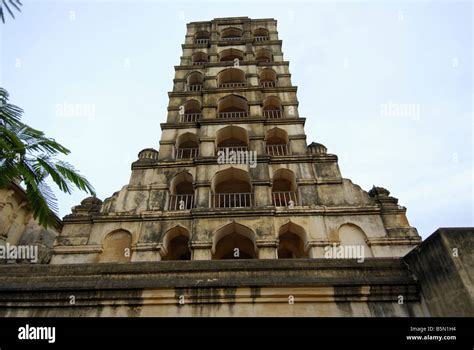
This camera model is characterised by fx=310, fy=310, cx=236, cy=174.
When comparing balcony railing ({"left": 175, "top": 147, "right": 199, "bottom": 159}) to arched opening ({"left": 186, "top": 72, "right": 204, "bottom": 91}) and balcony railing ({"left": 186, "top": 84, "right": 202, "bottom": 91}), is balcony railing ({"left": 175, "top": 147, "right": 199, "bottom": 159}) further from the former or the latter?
arched opening ({"left": 186, "top": 72, "right": 204, "bottom": 91})

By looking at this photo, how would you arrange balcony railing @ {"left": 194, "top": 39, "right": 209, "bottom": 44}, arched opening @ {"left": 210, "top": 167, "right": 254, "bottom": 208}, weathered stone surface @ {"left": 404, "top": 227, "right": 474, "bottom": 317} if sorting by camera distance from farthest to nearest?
balcony railing @ {"left": 194, "top": 39, "right": 209, "bottom": 44} < arched opening @ {"left": 210, "top": 167, "right": 254, "bottom": 208} < weathered stone surface @ {"left": 404, "top": 227, "right": 474, "bottom": 317}

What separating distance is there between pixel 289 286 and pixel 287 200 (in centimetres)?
937

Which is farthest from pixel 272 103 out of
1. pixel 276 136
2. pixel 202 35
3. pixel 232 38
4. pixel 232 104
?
pixel 202 35

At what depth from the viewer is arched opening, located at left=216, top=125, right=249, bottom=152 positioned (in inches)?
680

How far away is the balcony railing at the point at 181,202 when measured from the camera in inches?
563

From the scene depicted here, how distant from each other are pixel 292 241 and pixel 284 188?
3.15m

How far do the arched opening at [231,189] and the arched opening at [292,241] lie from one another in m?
1.96

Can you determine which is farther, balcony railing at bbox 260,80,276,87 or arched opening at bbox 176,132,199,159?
balcony railing at bbox 260,80,276,87

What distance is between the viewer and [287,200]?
15.3 metres

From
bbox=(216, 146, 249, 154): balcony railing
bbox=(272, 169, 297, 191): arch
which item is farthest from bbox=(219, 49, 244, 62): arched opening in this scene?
bbox=(272, 169, 297, 191): arch

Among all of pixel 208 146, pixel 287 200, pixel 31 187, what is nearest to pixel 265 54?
pixel 208 146

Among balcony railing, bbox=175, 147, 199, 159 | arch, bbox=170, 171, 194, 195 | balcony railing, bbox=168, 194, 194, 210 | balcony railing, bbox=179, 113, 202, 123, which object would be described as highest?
balcony railing, bbox=179, 113, 202, 123

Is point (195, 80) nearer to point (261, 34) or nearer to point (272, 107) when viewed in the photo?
point (272, 107)

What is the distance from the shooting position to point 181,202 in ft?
46.8
